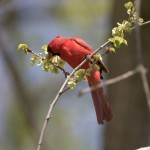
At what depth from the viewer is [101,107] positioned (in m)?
3.14

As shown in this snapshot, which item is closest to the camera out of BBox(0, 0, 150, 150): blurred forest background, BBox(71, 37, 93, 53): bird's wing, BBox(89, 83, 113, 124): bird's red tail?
BBox(89, 83, 113, 124): bird's red tail

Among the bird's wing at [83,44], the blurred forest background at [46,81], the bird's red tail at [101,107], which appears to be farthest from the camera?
the blurred forest background at [46,81]

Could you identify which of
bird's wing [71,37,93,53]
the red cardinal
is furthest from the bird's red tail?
bird's wing [71,37,93,53]

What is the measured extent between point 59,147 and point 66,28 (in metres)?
1.98

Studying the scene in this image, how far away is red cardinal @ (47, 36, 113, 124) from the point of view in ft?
10.1

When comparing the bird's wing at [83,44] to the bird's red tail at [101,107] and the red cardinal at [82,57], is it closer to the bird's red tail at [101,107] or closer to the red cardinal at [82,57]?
the red cardinal at [82,57]

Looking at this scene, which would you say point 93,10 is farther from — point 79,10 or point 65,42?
point 65,42

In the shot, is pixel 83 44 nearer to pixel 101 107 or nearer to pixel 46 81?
pixel 101 107

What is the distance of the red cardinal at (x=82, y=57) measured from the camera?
3.09 metres

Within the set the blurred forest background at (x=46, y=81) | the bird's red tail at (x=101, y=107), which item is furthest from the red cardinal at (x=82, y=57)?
the blurred forest background at (x=46, y=81)

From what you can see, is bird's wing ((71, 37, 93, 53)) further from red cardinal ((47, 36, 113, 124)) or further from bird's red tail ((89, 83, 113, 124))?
bird's red tail ((89, 83, 113, 124))

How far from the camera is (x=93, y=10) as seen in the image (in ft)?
28.5

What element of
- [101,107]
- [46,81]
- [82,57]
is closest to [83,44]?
[82,57]

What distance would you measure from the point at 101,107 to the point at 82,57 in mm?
389
